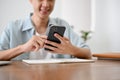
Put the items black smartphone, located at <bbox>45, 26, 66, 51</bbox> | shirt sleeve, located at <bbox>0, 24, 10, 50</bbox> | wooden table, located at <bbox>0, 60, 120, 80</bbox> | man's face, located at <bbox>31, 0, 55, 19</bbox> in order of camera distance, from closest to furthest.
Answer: wooden table, located at <bbox>0, 60, 120, 80</bbox>
black smartphone, located at <bbox>45, 26, 66, 51</bbox>
shirt sleeve, located at <bbox>0, 24, 10, 50</bbox>
man's face, located at <bbox>31, 0, 55, 19</bbox>

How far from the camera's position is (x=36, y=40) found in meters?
1.18

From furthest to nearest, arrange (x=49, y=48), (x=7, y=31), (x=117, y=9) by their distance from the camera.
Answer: (x=117, y=9) < (x=7, y=31) < (x=49, y=48)

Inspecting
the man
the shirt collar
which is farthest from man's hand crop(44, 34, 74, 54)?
the shirt collar

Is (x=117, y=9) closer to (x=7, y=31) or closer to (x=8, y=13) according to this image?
(x=8, y=13)

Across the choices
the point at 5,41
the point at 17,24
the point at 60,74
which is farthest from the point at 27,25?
the point at 60,74

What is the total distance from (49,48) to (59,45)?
0.07 meters

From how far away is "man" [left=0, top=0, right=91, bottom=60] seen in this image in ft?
4.07

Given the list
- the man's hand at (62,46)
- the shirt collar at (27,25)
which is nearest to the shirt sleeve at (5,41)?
the shirt collar at (27,25)

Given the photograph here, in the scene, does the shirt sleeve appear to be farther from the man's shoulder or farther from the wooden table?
the wooden table

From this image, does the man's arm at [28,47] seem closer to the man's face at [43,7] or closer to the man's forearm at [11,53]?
the man's forearm at [11,53]

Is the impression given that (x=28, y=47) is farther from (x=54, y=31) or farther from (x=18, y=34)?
(x=18, y=34)

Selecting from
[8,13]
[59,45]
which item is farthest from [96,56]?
[8,13]

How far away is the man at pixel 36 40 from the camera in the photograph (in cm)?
124

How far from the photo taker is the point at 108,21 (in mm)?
3014
